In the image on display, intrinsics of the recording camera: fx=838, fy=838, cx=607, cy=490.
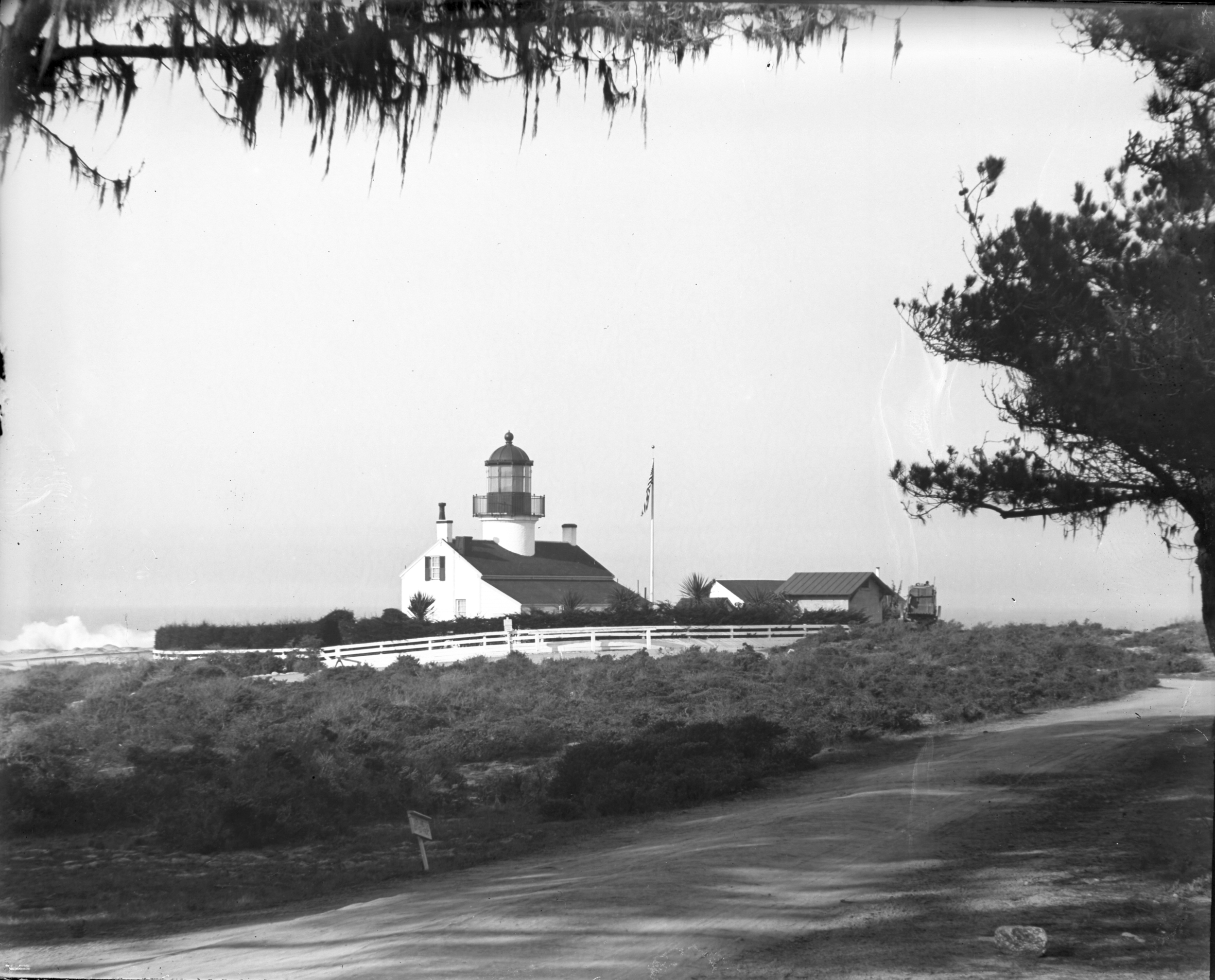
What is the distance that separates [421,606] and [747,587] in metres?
0.81

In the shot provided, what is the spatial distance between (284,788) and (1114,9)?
292 centimetres

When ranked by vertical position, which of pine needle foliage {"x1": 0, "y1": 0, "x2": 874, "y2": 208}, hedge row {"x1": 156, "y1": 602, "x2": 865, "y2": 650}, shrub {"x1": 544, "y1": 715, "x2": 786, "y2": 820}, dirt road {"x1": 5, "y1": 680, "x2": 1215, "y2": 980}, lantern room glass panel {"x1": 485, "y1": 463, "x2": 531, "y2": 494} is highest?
pine needle foliage {"x1": 0, "y1": 0, "x2": 874, "y2": 208}

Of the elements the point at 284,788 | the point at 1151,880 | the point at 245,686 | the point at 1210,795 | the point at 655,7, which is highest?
the point at 655,7

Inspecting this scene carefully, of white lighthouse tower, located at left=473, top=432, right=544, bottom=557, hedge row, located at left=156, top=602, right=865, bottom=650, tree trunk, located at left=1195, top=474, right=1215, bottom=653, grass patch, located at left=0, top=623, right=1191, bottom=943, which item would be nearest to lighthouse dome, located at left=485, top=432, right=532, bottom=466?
white lighthouse tower, located at left=473, top=432, right=544, bottom=557

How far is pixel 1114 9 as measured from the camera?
2.14 meters

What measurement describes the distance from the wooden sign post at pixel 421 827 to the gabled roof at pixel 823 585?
1.06m

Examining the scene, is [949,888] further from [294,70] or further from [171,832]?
[294,70]

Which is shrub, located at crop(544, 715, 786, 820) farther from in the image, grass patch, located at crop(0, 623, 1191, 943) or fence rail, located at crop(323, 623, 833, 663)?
fence rail, located at crop(323, 623, 833, 663)

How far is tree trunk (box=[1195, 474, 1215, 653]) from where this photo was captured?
2.10 m

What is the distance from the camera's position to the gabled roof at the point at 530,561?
199 cm

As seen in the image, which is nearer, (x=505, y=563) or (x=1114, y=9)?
(x=505, y=563)

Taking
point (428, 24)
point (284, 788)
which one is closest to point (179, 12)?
point (428, 24)

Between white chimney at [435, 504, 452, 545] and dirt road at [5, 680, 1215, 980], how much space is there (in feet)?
2.83

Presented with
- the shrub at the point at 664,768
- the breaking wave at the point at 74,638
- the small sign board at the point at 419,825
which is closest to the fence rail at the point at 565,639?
the shrub at the point at 664,768
